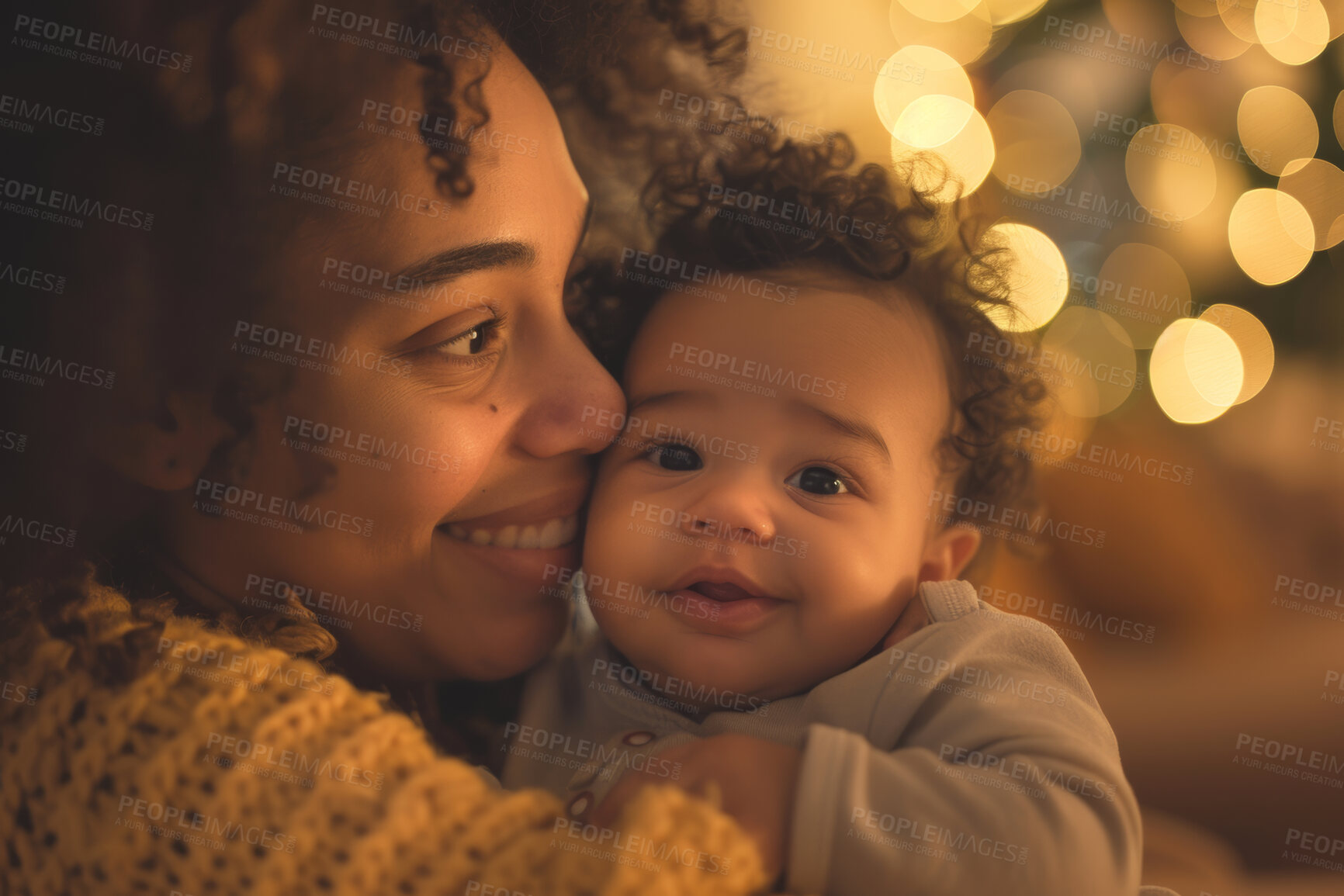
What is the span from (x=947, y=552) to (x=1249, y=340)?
3.01 feet

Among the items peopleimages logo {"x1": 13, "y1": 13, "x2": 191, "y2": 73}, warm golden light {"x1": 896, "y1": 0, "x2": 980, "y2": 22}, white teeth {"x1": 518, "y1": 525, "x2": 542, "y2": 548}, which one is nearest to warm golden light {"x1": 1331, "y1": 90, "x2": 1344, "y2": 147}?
warm golden light {"x1": 896, "y1": 0, "x2": 980, "y2": 22}

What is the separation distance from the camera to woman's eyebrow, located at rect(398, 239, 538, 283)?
36.5 inches

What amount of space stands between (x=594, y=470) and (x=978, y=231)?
813mm

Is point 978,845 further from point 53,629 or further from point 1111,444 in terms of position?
point 1111,444

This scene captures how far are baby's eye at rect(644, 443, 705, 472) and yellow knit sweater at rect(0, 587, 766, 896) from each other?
1.60 feet

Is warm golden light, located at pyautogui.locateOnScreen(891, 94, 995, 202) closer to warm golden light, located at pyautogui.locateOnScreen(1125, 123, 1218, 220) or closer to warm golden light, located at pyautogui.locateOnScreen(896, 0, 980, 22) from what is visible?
warm golden light, located at pyautogui.locateOnScreen(896, 0, 980, 22)

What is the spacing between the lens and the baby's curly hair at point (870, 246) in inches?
45.7

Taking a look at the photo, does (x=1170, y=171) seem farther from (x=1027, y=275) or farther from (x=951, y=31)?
Result: (x=951, y=31)

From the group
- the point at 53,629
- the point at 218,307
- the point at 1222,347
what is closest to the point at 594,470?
the point at 218,307

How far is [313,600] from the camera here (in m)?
1.01

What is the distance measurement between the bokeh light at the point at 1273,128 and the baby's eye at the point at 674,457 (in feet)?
4.33

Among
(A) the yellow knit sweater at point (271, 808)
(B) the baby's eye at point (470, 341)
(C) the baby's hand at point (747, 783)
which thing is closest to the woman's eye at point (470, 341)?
(B) the baby's eye at point (470, 341)

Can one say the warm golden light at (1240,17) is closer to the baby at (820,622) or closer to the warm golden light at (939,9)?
the warm golden light at (939,9)

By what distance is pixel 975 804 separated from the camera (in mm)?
758
